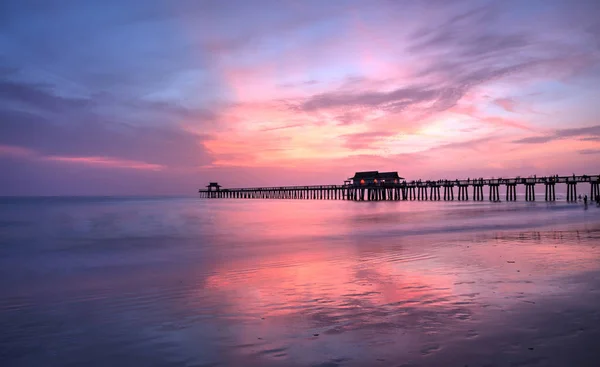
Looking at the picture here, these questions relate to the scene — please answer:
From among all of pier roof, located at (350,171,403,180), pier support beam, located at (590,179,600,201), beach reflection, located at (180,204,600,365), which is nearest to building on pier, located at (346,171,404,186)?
pier roof, located at (350,171,403,180)

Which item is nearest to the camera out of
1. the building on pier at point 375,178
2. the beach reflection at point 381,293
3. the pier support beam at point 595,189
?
the beach reflection at point 381,293

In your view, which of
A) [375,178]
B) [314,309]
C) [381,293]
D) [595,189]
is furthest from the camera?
[375,178]

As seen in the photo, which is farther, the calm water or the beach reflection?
the beach reflection

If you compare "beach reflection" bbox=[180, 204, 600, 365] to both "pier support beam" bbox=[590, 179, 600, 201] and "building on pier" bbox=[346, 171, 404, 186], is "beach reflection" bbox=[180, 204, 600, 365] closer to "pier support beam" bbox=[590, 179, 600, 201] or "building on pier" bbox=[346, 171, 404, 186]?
"pier support beam" bbox=[590, 179, 600, 201]

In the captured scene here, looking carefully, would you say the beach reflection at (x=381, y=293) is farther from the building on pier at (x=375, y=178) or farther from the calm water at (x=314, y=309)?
the building on pier at (x=375, y=178)

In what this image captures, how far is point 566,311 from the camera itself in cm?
630

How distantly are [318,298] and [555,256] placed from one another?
286 inches

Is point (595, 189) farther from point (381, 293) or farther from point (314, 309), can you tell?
point (314, 309)

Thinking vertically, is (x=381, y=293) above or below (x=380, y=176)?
below

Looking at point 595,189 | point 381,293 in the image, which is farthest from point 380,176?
point 381,293

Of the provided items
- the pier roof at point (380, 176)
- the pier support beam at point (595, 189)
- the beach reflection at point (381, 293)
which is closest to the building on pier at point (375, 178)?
the pier roof at point (380, 176)

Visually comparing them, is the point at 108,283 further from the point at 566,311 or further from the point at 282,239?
the point at 282,239

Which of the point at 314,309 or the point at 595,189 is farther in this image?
the point at 595,189

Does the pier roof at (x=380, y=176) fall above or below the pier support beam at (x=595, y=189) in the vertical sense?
above
